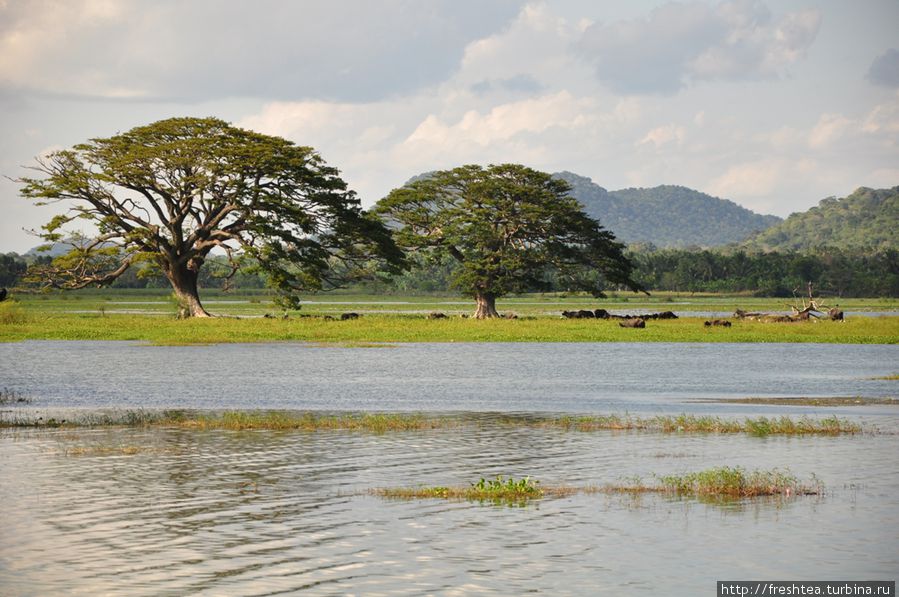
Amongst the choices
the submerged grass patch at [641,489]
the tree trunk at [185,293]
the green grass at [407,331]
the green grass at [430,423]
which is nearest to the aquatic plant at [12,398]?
the green grass at [430,423]

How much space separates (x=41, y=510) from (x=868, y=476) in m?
13.6

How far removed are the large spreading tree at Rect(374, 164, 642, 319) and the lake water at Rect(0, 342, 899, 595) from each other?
44965 millimetres

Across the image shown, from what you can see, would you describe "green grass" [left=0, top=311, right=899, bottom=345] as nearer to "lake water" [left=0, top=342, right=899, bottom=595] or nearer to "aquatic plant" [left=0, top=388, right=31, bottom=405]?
"aquatic plant" [left=0, top=388, right=31, bottom=405]

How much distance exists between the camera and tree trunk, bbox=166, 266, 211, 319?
73562 mm

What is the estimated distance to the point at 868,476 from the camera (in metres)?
19.7

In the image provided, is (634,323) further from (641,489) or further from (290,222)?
(641,489)

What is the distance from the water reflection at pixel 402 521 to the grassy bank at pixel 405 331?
3665 cm

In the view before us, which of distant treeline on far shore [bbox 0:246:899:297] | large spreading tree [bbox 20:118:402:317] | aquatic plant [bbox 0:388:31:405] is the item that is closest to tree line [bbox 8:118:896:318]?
large spreading tree [bbox 20:118:402:317]

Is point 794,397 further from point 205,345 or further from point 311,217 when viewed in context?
point 311,217

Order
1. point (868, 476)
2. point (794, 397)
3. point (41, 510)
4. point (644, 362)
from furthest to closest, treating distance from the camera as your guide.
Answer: point (644, 362)
point (794, 397)
point (868, 476)
point (41, 510)

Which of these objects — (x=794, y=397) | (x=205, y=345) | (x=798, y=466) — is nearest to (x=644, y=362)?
(x=794, y=397)

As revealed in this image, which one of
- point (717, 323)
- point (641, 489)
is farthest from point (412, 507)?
point (717, 323)

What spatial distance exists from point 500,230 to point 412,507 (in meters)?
65.0

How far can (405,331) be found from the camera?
209 feet
